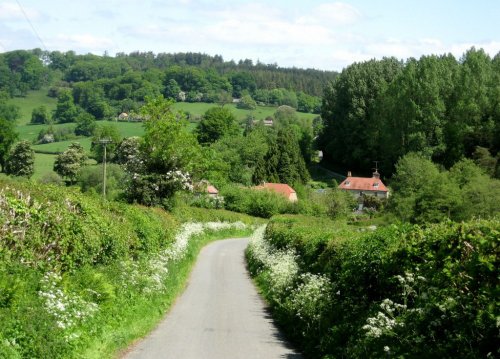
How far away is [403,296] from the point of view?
1006 cm

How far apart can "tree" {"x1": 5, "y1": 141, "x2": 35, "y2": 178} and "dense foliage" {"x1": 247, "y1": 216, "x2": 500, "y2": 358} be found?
8107cm

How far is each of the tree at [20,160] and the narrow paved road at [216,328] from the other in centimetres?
7096

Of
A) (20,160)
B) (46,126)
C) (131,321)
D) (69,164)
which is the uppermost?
(46,126)

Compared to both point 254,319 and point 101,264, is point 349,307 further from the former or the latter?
point 101,264

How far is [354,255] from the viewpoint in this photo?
1291cm

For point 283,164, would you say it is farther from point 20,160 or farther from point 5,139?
point 5,139

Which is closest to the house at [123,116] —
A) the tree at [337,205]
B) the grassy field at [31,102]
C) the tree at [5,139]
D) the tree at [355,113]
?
the grassy field at [31,102]

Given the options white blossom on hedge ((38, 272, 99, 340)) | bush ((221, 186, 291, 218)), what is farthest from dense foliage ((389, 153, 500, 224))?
white blossom on hedge ((38, 272, 99, 340))

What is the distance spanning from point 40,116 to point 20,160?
58101 millimetres

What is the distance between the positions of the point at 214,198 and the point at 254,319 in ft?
179

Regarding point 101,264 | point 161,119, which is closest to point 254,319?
point 101,264

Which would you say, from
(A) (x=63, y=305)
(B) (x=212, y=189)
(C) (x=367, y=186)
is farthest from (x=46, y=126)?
(A) (x=63, y=305)

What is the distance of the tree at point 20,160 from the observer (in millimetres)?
90250

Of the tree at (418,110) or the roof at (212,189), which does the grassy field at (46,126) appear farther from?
the tree at (418,110)
